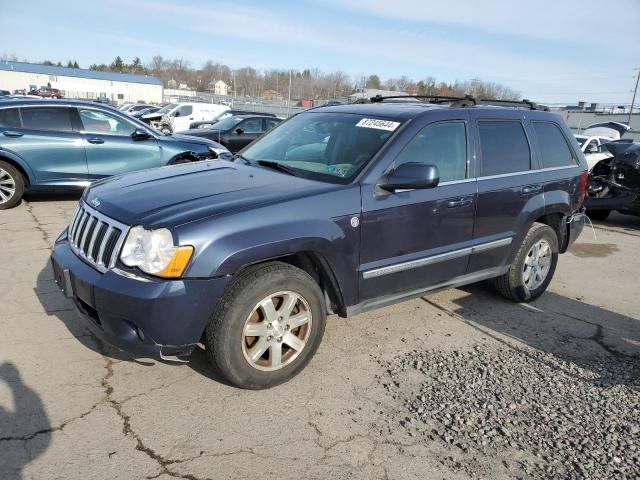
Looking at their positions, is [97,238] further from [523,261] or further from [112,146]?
[112,146]

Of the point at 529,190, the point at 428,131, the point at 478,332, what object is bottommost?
the point at 478,332

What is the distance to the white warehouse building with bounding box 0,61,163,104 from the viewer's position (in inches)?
3194

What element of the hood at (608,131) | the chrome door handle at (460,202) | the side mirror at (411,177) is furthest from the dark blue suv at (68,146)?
the hood at (608,131)

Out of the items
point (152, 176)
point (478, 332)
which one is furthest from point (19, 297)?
point (478, 332)

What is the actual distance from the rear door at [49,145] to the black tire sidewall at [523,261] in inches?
253

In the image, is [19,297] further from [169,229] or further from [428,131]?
[428,131]

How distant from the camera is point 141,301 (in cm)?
271

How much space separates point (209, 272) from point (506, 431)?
1.92m

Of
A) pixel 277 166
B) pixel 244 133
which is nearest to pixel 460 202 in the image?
pixel 277 166

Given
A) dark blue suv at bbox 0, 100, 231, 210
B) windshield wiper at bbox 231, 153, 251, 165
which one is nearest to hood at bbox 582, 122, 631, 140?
dark blue suv at bbox 0, 100, 231, 210

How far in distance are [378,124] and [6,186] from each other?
627cm

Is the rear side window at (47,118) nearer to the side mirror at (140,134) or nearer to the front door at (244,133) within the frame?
the side mirror at (140,134)

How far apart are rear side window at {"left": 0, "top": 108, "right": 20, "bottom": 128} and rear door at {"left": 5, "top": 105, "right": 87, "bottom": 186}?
50 millimetres

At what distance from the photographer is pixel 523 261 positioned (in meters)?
4.72
